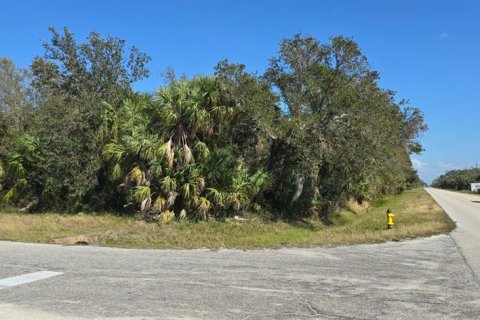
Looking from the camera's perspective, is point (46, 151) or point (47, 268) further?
point (46, 151)

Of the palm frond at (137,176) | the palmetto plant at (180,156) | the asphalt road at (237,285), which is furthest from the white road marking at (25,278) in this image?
the palm frond at (137,176)

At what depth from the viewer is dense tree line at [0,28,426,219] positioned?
18.3 metres

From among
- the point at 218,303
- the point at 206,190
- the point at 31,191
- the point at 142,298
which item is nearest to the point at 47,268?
the point at 142,298

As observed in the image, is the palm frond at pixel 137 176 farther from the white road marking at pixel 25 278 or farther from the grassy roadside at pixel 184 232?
the white road marking at pixel 25 278

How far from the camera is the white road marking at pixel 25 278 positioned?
25.3 ft

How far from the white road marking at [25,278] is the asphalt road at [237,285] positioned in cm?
5

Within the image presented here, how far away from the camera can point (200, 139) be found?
19.3 meters

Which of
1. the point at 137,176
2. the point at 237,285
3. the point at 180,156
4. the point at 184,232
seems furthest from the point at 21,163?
the point at 237,285

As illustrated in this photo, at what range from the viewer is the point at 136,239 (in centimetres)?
1380

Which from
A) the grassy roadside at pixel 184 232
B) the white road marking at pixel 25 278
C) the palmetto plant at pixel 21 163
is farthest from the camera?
the palmetto plant at pixel 21 163

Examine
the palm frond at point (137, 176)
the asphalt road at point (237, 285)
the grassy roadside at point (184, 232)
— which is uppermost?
the palm frond at point (137, 176)

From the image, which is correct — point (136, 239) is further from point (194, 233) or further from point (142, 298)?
point (142, 298)

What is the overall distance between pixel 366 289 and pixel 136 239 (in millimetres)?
7929

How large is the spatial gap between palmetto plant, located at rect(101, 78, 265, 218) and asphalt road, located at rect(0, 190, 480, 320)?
6.56m
